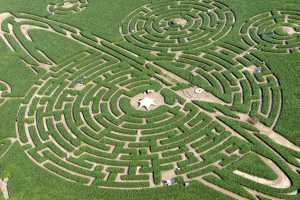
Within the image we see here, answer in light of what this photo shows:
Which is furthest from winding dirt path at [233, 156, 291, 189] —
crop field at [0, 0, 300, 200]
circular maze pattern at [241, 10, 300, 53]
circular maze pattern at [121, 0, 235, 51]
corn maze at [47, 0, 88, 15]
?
corn maze at [47, 0, 88, 15]

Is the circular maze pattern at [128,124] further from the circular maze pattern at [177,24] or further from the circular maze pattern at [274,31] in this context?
the circular maze pattern at [177,24]

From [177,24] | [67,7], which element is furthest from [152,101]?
[67,7]

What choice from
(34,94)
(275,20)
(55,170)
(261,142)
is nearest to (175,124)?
(261,142)

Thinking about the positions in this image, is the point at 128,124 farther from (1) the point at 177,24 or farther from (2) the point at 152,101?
(1) the point at 177,24

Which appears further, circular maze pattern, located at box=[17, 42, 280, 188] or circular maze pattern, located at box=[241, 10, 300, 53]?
circular maze pattern, located at box=[241, 10, 300, 53]

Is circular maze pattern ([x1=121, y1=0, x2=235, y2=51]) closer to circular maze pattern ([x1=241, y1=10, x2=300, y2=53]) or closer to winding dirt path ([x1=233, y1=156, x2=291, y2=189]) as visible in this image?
circular maze pattern ([x1=241, y1=10, x2=300, y2=53])
